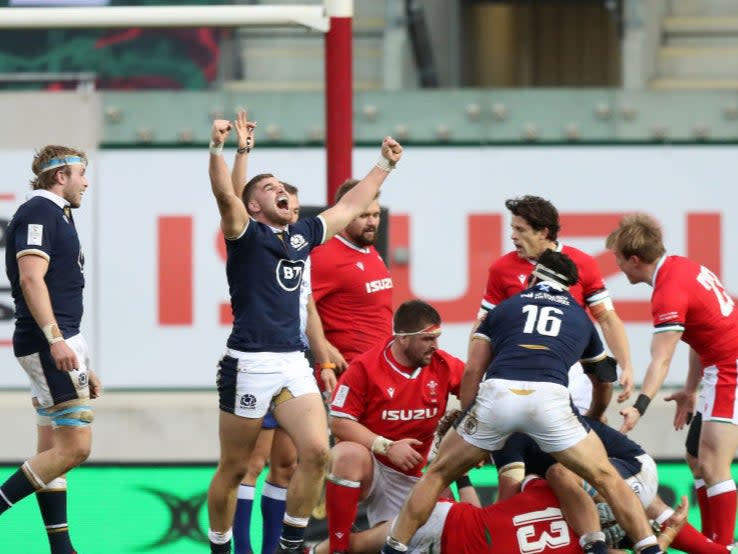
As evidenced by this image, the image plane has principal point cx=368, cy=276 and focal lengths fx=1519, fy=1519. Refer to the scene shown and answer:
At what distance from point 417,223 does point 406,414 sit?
302cm

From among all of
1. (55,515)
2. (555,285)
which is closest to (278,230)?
(555,285)

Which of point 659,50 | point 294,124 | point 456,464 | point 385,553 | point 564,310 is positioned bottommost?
point 385,553

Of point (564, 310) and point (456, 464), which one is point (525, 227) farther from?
point (456, 464)

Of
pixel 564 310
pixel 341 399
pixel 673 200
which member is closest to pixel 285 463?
pixel 341 399

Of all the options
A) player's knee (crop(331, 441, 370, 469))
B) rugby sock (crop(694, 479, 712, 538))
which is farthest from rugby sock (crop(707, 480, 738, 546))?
player's knee (crop(331, 441, 370, 469))

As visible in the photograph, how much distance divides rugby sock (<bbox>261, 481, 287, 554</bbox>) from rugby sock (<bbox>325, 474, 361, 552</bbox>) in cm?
59

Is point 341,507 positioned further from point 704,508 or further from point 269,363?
point 704,508

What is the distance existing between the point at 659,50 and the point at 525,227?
25.0ft

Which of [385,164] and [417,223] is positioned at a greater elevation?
[385,164]

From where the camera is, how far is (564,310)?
667cm

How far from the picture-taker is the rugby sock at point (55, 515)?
7.09 m

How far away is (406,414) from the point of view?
7121 mm

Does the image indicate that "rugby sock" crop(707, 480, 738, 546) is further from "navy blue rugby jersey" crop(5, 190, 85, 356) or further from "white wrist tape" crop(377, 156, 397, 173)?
"navy blue rugby jersey" crop(5, 190, 85, 356)

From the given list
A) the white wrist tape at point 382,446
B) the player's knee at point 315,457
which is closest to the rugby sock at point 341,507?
the white wrist tape at point 382,446
